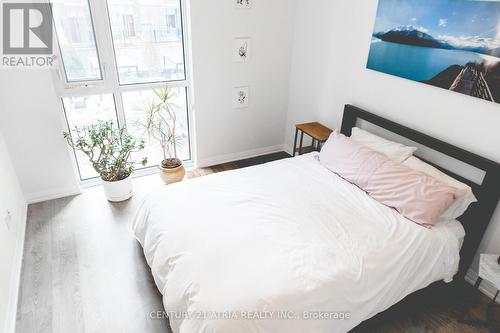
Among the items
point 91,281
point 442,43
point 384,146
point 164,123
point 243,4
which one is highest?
point 243,4

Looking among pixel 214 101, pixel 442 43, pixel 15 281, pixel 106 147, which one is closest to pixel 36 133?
pixel 106 147

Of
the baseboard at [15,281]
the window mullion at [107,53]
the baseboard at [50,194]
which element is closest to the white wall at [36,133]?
the baseboard at [50,194]

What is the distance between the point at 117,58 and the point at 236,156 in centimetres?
168

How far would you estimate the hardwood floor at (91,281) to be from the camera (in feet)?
6.58

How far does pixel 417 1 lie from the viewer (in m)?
2.26

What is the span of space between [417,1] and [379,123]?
913 mm

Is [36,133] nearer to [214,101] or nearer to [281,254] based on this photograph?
[214,101]

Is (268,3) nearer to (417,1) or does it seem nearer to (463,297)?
(417,1)

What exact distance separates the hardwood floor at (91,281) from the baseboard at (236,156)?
103 centimetres

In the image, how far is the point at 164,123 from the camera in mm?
3494

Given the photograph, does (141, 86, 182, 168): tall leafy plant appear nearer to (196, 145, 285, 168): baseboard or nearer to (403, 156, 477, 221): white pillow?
(196, 145, 285, 168): baseboard

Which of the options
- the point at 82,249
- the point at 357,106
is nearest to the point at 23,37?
the point at 82,249

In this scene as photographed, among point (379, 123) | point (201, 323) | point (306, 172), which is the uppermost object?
point (379, 123)

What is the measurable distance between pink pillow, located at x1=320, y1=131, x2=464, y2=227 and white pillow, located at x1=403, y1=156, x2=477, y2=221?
0.24 feet
